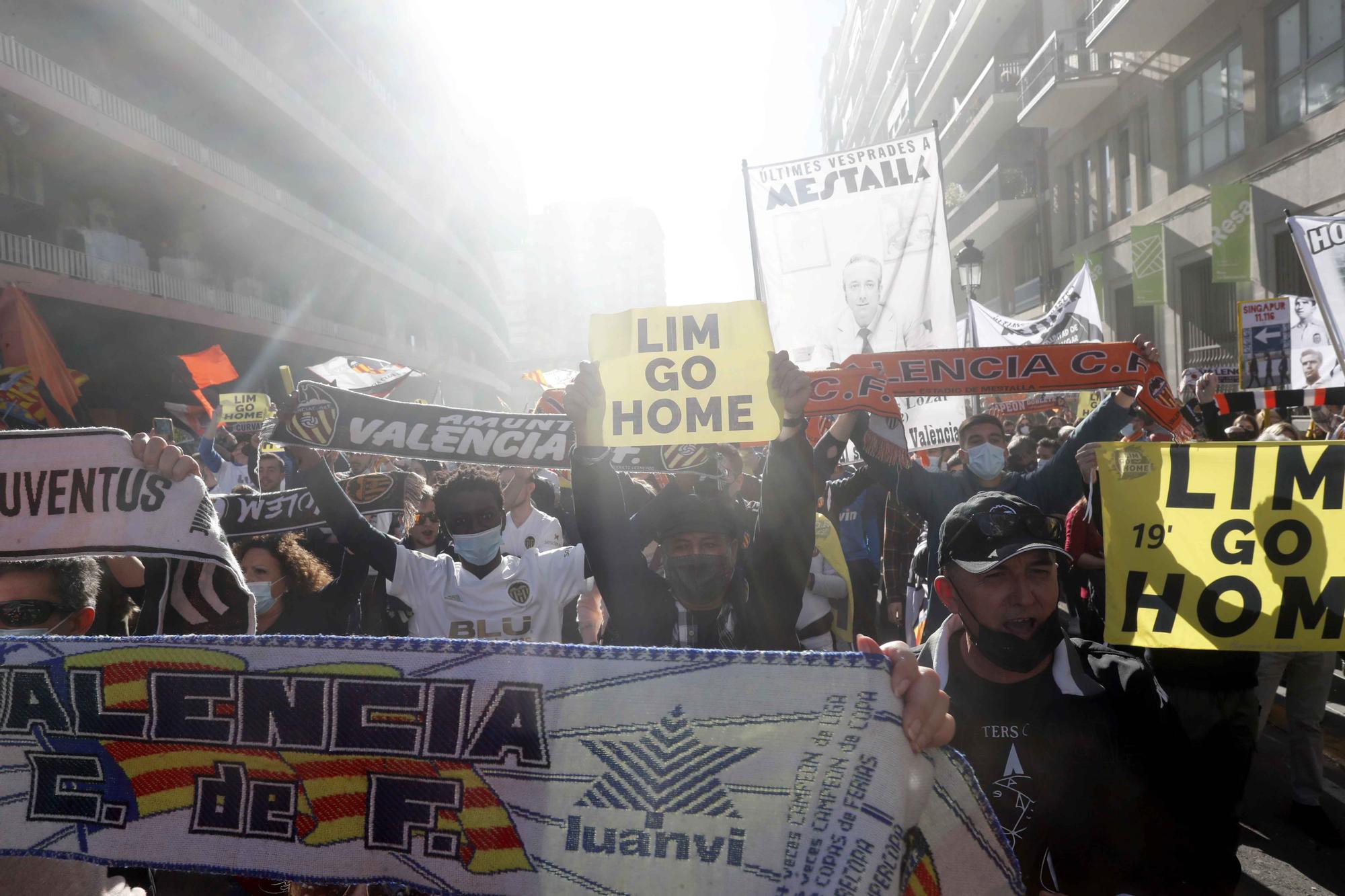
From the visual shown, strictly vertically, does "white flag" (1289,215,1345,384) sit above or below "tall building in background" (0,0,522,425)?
below

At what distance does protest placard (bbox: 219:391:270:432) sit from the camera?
1235 centimetres

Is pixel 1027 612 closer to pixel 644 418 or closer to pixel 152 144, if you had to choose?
pixel 644 418

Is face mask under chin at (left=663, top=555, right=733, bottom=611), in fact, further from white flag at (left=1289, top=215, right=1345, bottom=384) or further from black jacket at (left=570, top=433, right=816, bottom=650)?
white flag at (left=1289, top=215, right=1345, bottom=384)

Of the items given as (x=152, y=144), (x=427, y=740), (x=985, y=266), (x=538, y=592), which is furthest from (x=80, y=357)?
(x=985, y=266)

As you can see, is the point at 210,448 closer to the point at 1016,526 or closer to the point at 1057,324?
the point at 1016,526

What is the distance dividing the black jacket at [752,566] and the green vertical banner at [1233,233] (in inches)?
537

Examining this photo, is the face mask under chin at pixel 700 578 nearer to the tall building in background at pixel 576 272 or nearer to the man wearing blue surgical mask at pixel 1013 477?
the man wearing blue surgical mask at pixel 1013 477

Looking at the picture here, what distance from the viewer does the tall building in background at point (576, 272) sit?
154500mm

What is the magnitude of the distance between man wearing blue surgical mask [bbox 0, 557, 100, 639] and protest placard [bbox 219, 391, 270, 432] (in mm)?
9992

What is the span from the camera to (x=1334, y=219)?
6.39 metres

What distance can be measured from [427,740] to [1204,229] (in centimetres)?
1784

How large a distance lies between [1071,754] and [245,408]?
12326mm

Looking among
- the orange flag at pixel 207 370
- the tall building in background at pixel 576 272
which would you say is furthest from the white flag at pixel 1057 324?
the tall building in background at pixel 576 272

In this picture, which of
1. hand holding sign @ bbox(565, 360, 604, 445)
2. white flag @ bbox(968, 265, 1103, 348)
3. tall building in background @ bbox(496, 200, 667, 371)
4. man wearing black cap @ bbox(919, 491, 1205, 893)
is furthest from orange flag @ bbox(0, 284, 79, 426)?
tall building in background @ bbox(496, 200, 667, 371)
